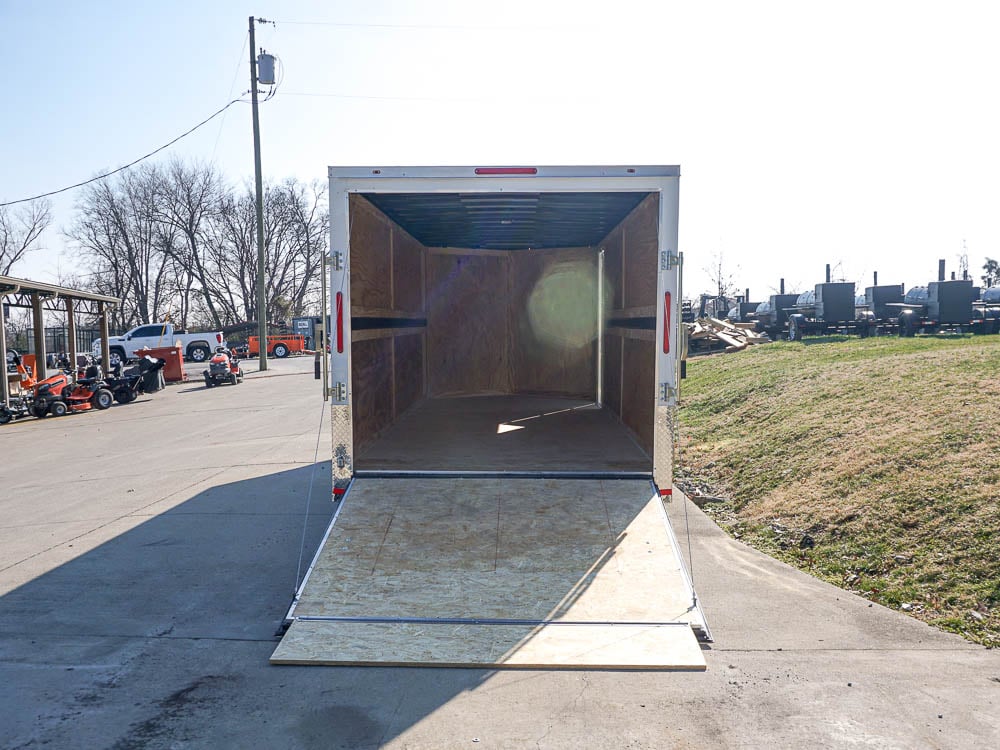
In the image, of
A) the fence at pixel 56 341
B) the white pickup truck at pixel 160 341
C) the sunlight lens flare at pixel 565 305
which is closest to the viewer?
the sunlight lens flare at pixel 565 305

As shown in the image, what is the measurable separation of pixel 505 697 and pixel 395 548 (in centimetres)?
152

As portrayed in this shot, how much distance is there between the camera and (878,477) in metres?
7.01

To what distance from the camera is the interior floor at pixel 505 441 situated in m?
6.20

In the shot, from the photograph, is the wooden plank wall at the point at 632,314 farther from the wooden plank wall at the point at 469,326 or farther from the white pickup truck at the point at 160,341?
the white pickup truck at the point at 160,341

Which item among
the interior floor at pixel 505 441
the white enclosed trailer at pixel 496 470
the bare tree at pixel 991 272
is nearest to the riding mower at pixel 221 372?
the interior floor at pixel 505 441

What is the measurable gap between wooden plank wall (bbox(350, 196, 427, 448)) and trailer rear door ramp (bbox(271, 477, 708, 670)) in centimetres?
125

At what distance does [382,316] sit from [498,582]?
144 inches

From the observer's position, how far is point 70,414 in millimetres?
16781

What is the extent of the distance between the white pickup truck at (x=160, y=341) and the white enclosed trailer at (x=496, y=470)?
25.5 meters

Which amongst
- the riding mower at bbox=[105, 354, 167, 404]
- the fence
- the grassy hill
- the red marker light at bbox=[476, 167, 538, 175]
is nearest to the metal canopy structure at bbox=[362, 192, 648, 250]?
the red marker light at bbox=[476, 167, 538, 175]

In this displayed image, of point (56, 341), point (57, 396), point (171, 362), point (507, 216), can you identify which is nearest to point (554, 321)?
point (507, 216)

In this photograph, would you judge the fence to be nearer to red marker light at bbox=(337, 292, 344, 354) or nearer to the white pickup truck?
the white pickup truck

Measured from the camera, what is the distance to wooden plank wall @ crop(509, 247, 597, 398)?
1112 centimetres

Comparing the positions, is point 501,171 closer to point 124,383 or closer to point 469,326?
point 469,326
